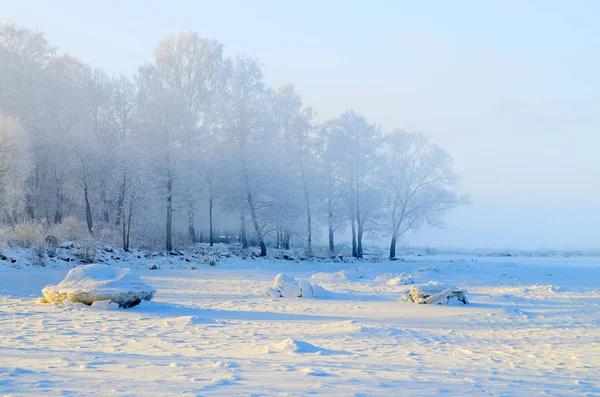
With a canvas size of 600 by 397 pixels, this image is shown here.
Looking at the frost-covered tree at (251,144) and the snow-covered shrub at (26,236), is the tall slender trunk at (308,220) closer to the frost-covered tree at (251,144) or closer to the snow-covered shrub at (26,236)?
the frost-covered tree at (251,144)

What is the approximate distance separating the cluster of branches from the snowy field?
14.0 meters

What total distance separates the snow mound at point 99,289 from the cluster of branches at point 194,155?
Result: 1356 centimetres

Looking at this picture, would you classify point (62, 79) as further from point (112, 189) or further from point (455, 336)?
point (455, 336)

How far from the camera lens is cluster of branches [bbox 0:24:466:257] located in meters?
28.2

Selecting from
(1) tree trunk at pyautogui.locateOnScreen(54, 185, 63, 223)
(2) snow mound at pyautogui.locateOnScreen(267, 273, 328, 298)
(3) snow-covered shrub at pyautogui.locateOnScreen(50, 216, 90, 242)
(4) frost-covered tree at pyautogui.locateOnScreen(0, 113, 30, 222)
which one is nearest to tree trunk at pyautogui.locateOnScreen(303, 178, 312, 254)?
(3) snow-covered shrub at pyautogui.locateOnScreen(50, 216, 90, 242)

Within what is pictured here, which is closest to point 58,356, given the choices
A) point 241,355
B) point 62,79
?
point 241,355

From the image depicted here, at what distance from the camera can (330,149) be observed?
35.1 meters

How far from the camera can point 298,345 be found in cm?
Result: 687

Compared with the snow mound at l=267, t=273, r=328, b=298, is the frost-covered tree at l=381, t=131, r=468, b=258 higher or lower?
higher

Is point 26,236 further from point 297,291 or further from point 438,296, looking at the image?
point 438,296

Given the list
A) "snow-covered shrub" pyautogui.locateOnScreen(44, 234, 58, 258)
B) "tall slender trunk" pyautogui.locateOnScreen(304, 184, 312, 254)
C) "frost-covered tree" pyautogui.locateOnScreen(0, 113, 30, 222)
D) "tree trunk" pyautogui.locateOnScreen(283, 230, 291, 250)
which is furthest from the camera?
"tree trunk" pyautogui.locateOnScreen(283, 230, 291, 250)

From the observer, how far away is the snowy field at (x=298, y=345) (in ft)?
16.4

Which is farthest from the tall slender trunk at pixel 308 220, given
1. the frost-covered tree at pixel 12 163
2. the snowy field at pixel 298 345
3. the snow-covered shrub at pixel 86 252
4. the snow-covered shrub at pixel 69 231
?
the snowy field at pixel 298 345

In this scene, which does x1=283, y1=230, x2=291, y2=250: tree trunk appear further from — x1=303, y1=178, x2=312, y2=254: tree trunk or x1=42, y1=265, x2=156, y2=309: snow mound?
x1=42, y1=265, x2=156, y2=309: snow mound
